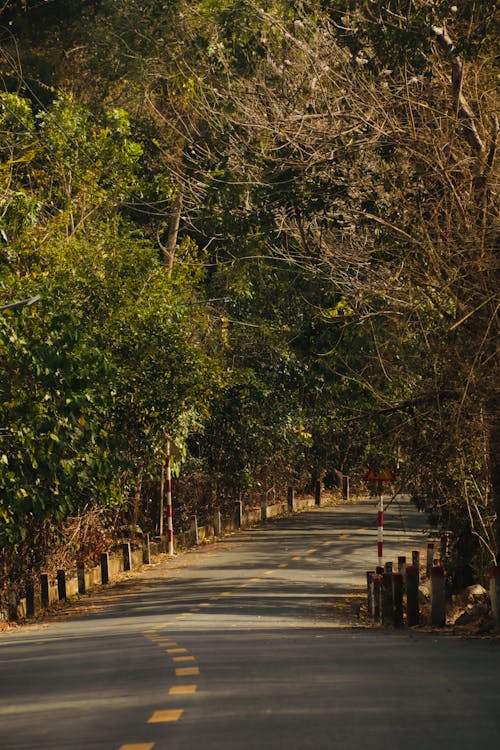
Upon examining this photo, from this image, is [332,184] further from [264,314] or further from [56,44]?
[56,44]

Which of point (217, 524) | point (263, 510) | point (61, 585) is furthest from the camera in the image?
point (263, 510)

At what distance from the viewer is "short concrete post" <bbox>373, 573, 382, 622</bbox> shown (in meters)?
20.4

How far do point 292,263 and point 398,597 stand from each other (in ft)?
22.9

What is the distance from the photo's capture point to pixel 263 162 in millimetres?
19531

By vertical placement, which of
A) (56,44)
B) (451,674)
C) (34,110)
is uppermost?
(56,44)

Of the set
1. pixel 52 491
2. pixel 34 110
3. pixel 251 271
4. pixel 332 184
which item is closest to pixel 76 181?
pixel 251 271

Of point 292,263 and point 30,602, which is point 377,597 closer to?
point 292,263

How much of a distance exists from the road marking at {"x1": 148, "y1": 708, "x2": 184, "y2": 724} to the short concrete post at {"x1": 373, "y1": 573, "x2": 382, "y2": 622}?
10.7 metres

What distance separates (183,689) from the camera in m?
11.1

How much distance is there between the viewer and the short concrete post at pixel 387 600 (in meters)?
19.0

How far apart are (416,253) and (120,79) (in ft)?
76.7

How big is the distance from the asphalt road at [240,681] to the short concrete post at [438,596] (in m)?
0.75

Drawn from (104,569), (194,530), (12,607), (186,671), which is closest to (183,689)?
(186,671)

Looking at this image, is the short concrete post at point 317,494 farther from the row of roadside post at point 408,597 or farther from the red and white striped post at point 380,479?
the row of roadside post at point 408,597
